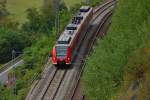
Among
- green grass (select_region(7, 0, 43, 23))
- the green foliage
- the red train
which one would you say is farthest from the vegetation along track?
green grass (select_region(7, 0, 43, 23))

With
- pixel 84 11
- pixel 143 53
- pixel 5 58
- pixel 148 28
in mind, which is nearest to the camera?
pixel 143 53

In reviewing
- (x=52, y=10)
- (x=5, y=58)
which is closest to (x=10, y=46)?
(x=5, y=58)

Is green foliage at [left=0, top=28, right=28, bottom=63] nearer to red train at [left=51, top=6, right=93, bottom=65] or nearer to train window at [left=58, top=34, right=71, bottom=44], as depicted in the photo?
red train at [left=51, top=6, right=93, bottom=65]

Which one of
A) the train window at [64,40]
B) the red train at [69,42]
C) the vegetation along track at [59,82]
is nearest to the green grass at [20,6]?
the red train at [69,42]

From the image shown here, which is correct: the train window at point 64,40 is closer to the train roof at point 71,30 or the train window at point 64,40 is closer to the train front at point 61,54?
the train roof at point 71,30

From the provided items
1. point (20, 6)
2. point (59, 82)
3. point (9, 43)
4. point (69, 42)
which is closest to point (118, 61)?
point (59, 82)

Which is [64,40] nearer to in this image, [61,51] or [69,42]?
[69,42]

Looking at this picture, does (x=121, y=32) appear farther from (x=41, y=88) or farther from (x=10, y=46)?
(x=10, y=46)
